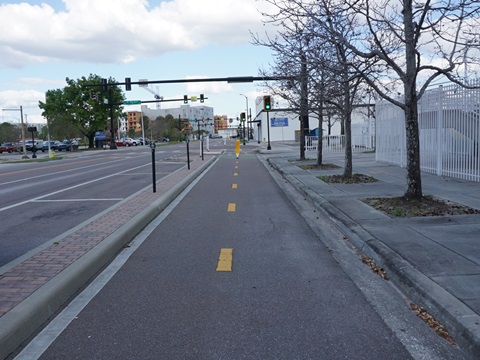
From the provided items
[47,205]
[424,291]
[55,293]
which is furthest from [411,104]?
[47,205]

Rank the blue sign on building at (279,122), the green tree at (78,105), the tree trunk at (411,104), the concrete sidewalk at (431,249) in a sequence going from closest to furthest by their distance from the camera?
1. the concrete sidewalk at (431,249)
2. the tree trunk at (411,104)
3. the green tree at (78,105)
4. the blue sign on building at (279,122)

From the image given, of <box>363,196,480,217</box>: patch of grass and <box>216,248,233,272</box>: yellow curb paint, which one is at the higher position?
<box>363,196,480,217</box>: patch of grass

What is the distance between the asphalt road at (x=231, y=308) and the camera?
3785 millimetres

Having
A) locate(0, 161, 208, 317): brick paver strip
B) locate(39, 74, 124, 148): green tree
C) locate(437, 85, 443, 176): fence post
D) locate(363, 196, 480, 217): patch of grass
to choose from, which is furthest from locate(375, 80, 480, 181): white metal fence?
locate(39, 74, 124, 148): green tree

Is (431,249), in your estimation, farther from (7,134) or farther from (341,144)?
(7,134)

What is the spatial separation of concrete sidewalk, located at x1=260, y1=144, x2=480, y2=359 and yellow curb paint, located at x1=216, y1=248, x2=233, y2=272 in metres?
1.99

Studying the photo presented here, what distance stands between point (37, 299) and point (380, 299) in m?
3.57

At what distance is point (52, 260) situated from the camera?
5.98m

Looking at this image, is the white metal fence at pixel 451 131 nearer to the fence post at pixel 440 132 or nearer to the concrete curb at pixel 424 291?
the fence post at pixel 440 132

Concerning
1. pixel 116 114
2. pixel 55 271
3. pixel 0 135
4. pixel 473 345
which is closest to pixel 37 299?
pixel 55 271

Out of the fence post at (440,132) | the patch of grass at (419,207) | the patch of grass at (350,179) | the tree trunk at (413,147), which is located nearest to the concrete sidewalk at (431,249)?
the patch of grass at (419,207)

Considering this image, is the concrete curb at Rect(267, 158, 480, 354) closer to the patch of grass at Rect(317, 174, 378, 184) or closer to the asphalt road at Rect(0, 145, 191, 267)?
the asphalt road at Rect(0, 145, 191, 267)

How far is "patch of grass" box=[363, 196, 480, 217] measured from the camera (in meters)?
8.47

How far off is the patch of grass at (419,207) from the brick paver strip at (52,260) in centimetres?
517
